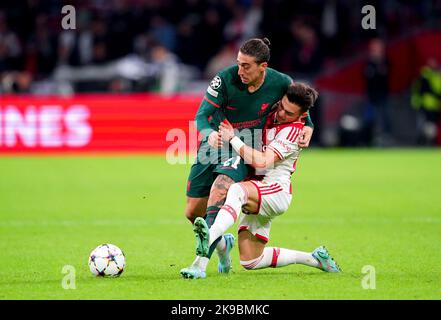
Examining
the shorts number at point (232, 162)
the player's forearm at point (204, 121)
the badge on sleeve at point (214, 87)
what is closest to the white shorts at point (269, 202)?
the shorts number at point (232, 162)

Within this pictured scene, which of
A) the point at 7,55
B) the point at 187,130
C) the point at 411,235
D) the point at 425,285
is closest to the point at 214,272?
the point at 425,285

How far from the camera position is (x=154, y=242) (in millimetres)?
9828

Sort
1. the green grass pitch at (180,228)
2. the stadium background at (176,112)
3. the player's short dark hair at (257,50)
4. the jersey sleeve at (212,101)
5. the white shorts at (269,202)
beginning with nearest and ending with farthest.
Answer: the green grass pitch at (180,228), the white shorts at (269,202), the player's short dark hair at (257,50), the jersey sleeve at (212,101), the stadium background at (176,112)

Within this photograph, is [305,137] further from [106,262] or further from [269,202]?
[106,262]

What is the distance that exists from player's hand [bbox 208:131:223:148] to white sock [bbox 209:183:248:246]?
373 millimetres

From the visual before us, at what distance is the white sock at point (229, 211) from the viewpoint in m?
7.33

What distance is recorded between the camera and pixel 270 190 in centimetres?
766

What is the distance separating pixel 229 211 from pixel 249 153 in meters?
0.52

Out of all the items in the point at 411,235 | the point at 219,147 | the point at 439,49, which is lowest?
the point at 411,235

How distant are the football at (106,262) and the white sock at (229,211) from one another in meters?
0.85

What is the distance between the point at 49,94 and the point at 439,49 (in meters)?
9.26

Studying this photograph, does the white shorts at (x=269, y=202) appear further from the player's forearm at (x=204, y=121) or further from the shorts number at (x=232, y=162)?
the player's forearm at (x=204, y=121)

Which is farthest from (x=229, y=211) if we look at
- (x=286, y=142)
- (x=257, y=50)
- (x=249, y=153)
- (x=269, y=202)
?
(x=257, y=50)
